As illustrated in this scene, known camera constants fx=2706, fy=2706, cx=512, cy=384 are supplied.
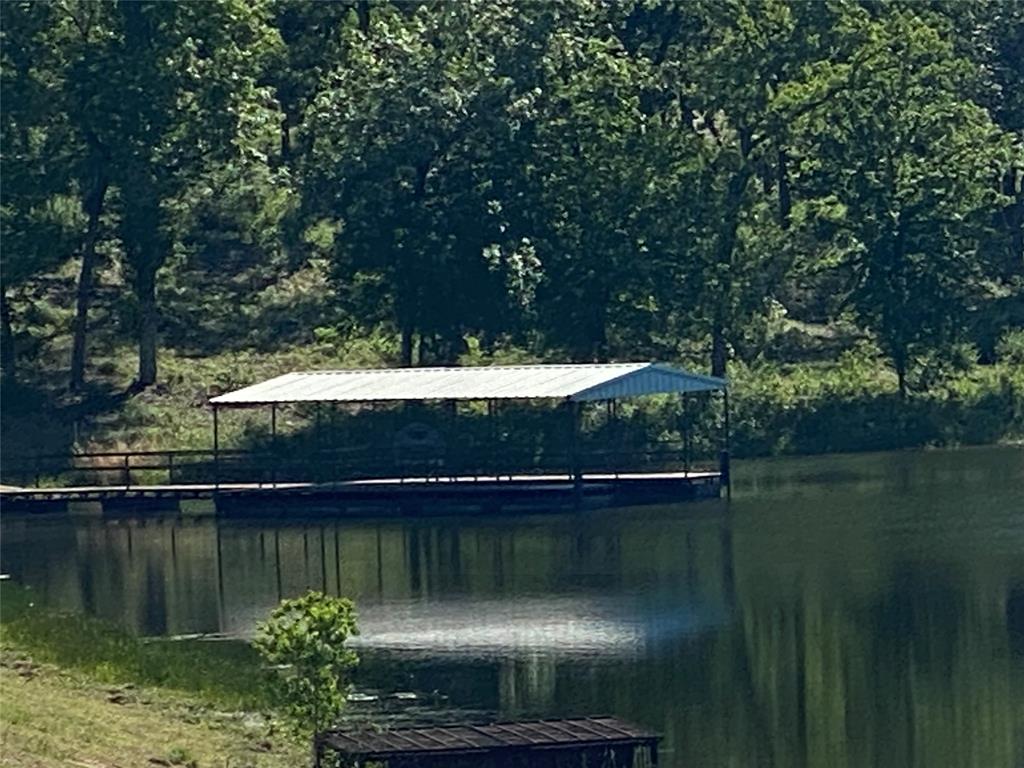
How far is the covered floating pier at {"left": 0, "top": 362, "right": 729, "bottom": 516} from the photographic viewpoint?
73.1m

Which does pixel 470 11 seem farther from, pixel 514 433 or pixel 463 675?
pixel 463 675

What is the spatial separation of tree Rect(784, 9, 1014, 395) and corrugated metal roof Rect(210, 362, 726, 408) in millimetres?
17046

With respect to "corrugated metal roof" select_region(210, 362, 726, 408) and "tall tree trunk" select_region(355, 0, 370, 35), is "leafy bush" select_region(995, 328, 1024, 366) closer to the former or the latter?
"corrugated metal roof" select_region(210, 362, 726, 408)

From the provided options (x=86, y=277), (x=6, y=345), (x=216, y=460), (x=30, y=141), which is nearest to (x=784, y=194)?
(x=86, y=277)

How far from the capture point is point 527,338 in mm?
89562

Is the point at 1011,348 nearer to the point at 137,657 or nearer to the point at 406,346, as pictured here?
the point at 406,346

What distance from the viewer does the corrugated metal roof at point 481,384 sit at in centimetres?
7244

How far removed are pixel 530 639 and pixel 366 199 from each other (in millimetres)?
41515

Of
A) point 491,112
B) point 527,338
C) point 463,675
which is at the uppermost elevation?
point 491,112

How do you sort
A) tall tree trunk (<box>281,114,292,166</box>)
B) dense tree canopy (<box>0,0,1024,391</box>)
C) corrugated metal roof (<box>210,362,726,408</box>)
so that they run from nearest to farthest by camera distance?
corrugated metal roof (<box>210,362,726,408</box>)
dense tree canopy (<box>0,0,1024,391</box>)
tall tree trunk (<box>281,114,292,166</box>)

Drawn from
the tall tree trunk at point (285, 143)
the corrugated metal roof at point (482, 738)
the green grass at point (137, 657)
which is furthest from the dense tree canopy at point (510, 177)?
the corrugated metal roof at point (482, 738)

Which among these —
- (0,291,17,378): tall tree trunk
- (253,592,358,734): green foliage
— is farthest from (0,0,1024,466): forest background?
(253,592,358,734): green foliage

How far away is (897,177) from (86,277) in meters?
27.4

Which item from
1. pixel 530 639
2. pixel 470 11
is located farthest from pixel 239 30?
pixel 530 639
